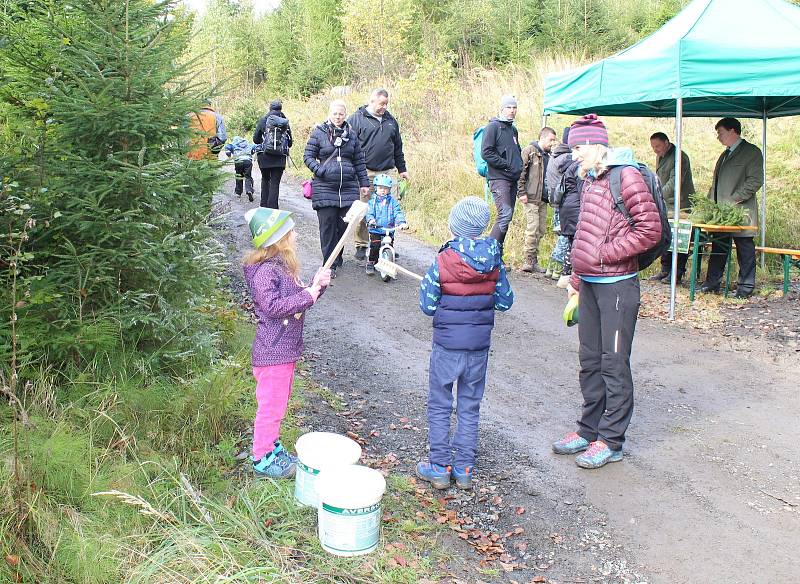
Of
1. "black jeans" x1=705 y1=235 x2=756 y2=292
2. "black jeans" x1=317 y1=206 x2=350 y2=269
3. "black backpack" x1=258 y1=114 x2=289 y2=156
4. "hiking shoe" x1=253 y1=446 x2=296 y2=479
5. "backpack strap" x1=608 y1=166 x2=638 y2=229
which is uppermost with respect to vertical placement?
"black backpack" x1=258 y1=114 x2=289 y2=156

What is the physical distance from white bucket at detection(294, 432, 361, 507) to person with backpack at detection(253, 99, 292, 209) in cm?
888

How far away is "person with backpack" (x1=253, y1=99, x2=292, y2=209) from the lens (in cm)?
1245

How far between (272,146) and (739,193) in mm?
7467

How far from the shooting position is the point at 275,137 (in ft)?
40.9

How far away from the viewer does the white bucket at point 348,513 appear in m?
3.55

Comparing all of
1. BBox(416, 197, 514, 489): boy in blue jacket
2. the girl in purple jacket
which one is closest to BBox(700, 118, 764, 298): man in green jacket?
BBox(416, 197, 514, 489): boy in blue jacket

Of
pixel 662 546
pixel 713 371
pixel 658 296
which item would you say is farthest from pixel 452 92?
pixel 662 546

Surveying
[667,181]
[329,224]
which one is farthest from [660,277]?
[329,224]

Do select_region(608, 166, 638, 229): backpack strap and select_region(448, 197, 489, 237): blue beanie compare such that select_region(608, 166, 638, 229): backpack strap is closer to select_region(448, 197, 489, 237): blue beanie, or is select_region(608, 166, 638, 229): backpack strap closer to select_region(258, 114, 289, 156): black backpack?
select_region(448, 197, 489, 237): blue beanie

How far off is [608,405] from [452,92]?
1626cm

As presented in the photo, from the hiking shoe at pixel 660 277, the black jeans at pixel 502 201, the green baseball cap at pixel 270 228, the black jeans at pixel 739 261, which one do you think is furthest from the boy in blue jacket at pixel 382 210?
the green baseball cap at pixel 270 228

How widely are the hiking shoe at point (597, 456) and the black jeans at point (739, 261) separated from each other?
5.46 meters

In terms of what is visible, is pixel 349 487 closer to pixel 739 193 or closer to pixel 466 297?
pixel 466 297

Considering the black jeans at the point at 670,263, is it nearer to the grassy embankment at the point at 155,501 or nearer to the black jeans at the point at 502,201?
the black jeans at the point at 502,201
